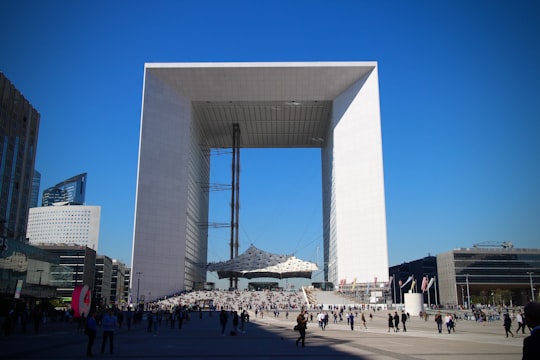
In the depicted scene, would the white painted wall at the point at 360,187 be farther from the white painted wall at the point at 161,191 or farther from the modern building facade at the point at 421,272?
the modern building facade at the point at 421,272

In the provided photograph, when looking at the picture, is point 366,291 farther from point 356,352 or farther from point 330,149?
point 356,352

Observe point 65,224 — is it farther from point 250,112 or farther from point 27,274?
point 27,274

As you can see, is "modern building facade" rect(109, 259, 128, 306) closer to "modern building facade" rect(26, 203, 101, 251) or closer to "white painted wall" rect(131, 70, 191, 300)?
"modern building facade" rect(26, 203, 101, 251)

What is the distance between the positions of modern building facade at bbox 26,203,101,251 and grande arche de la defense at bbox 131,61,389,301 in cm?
11090

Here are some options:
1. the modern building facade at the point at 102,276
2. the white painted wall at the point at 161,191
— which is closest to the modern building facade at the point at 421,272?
the white painted wall at the point at 161,191

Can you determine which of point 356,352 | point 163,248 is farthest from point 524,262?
point 356,352

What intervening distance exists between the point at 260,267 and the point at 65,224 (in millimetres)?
119329

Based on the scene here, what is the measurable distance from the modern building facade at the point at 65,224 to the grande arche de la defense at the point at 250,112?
110904 millimetres

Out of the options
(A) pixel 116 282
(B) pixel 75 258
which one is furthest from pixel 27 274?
(A) pixel 116 282

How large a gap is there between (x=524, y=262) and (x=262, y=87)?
80391mm

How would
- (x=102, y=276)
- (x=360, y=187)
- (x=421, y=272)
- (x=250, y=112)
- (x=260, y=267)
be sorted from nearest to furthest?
(x=360, y=187), (x=250, y=112), (x=260, y=267), (x=102, y=276), (x=421, y=272)

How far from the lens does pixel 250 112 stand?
83562mm

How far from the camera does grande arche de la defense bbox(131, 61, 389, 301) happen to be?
Answer: 70.6 meters

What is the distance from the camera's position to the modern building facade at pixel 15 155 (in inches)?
2469
